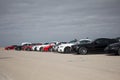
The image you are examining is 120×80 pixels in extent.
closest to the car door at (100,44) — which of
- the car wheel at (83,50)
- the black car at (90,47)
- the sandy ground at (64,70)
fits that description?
the black car at (90,47)

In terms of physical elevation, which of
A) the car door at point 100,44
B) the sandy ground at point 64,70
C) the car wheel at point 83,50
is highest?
the car door at point 100,44

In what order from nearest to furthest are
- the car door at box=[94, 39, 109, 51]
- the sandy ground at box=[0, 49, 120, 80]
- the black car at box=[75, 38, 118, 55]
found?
the sandy ground at box=[0, 49, 120, 80], the black car at box=[75, 38, 118, 55], the car door at box=[94, 39, 109, 51]

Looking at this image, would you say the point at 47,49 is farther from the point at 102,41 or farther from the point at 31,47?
the point at 102,41

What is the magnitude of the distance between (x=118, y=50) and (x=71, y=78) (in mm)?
9630

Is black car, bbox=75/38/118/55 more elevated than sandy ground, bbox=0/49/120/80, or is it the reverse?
black car, bbox=75/38/118/55

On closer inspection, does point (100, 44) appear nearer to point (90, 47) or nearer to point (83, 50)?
point (90, 47)

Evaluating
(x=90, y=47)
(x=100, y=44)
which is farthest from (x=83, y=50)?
(x=100, y=44)

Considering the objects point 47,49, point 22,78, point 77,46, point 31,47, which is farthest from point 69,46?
point 22,78

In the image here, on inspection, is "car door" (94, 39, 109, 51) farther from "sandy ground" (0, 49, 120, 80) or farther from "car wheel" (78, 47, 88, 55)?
"sandy ground" (0, 49, 120, 80)

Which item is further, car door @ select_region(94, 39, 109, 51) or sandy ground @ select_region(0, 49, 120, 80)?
car door @ select_region(94, 39, 109, 51)

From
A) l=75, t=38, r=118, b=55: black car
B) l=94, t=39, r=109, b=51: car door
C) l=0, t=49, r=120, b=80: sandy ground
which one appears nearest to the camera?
l=0, t=49, r=120, b=80: sandy ground

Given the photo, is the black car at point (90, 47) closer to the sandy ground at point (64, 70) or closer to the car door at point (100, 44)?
the car door at point (100, 44)

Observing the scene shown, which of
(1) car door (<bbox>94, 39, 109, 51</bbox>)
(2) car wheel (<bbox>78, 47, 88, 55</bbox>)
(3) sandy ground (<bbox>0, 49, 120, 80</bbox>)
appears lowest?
(3) sandy ground (<bbox>0, 49, 120, 80</bbox>)

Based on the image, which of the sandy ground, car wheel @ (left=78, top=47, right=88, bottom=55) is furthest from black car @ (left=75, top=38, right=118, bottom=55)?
the sandy ground
